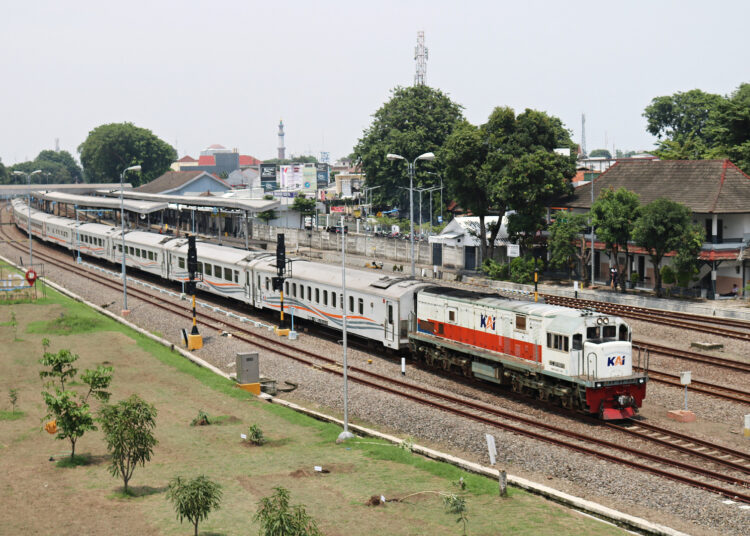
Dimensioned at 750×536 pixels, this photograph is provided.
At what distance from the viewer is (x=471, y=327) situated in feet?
103

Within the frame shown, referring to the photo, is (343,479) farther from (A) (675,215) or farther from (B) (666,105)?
(B) (666,105)

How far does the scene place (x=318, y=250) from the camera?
88.6m

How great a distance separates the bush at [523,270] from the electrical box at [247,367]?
98.7 ft

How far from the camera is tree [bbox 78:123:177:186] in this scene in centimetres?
17975

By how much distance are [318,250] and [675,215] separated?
48334 mm

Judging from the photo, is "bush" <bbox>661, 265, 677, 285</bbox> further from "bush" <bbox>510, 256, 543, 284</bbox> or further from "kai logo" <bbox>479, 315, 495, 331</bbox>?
"kai logo" <bbox>479, 315, 495, 331</bbox>

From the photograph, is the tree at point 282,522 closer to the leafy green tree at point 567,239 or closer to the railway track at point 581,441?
the railway track at point 581,441

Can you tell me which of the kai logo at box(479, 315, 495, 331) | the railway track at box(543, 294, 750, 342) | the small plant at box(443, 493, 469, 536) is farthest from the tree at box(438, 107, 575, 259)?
the small plant at box(443, 493, 469, 536)

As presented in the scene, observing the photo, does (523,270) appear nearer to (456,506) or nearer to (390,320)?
(390,320)

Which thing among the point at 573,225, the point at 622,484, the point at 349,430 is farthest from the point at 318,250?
the point at 622,484

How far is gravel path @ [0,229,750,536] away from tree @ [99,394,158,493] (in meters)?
8.73

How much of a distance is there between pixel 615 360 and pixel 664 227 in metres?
23.3

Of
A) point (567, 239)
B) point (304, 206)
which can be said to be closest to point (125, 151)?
point (304, 206)

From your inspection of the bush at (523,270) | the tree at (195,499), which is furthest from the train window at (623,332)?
the bush at (523,270)
